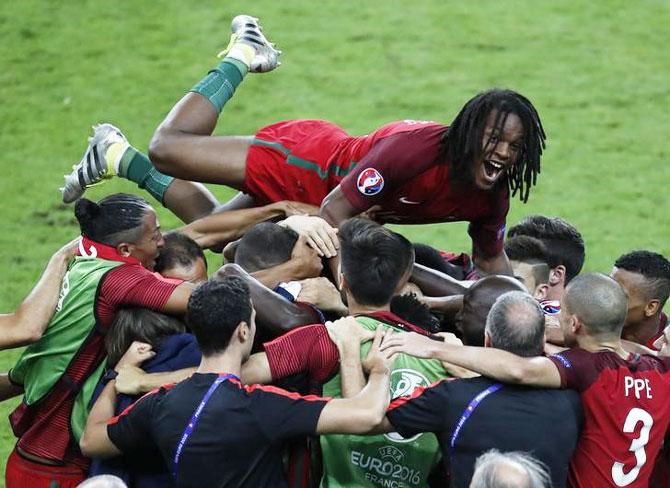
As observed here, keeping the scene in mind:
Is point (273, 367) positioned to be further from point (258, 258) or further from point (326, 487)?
point (258, 258)

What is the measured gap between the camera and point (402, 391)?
478cm

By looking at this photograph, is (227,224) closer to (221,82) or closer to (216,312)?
(221,82)

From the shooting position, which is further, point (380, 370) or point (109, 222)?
point (109, 222)

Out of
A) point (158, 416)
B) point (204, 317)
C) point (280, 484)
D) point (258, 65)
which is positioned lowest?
point (280, 484)

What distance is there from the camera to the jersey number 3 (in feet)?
15.2

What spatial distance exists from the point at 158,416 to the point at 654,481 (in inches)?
84.8

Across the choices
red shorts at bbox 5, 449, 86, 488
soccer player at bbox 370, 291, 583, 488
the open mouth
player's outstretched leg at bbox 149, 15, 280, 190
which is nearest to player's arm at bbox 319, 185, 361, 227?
the open mouth

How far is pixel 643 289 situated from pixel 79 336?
2511 millimetres

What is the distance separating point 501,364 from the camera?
4473 millimetres

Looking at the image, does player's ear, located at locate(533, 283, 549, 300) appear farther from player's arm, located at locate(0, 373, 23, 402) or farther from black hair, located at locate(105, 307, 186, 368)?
player's arm, located at locate(0, 373, 23, 402)

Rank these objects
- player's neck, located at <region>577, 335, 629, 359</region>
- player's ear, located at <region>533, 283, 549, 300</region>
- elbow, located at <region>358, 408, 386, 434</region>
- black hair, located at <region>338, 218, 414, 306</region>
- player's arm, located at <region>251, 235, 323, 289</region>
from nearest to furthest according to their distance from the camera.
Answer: elbow, located at <region>358, 408, 386, 434</region>, player's neck, located at <region>577, 335, 629, 359</region>, black hair, located at <region>338, 218, 414, 306</region>, player's arm, located at <region>251, 235, 323, 289</region>, player's ear, located at <region>533, 283, 549, 300</region>

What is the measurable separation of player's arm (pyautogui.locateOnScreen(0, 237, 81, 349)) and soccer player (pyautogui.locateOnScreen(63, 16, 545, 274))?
1.30 m

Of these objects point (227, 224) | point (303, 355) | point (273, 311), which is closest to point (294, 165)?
point (227, 224)

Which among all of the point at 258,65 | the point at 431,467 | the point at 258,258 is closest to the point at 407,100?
the point at 258,65
